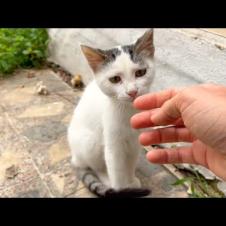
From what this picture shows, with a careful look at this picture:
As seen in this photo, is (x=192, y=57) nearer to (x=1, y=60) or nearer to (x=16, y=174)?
(x=16, y=174)

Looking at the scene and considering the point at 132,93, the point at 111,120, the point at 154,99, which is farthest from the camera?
the point at 111,120

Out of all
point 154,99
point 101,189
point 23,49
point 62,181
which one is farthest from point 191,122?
point 23,49

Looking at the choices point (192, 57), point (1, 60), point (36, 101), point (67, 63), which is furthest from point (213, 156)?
point (1, 60)

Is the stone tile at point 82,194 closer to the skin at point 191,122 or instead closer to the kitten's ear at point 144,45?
the skin at point 191,122

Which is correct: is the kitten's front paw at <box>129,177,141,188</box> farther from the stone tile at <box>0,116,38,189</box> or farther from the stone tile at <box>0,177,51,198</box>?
the stone tile at <box>0,116,38,189</box>

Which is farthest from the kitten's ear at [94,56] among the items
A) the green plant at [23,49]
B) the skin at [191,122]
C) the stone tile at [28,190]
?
the green plant at [23,49]

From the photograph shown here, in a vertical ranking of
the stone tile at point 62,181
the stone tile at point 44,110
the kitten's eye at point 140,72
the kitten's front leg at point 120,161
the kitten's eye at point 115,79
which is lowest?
the stone tile at point 62,181

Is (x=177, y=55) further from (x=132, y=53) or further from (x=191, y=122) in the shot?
(x=191, y=122)
